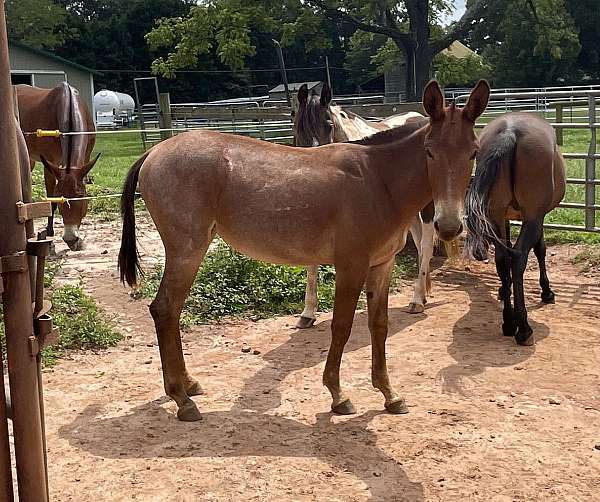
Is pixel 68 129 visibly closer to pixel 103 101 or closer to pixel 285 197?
pixel 285 197

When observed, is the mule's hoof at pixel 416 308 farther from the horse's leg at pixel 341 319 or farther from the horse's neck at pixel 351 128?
the horse's leg at pixel 341 319

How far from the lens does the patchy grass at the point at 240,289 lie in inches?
228

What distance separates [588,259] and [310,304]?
10.6 feet

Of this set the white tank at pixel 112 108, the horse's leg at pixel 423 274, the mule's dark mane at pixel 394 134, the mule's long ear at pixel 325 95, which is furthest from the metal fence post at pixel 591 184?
the white tank at pixel 112 108

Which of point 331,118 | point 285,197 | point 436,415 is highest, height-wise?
point 331,118

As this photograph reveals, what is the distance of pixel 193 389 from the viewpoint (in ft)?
13.7

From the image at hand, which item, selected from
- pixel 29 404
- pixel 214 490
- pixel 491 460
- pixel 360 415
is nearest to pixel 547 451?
pixel 491 460

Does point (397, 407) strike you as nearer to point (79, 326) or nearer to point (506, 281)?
point (506, 281)

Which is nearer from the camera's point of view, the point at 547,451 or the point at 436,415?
the point at 547,451

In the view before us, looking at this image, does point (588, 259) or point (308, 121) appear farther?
point (588, 259)

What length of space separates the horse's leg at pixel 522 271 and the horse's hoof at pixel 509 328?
110 millimetres

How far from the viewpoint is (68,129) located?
7453 mm

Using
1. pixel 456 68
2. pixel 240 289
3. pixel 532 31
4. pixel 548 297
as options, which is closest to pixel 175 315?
pixel 240 289

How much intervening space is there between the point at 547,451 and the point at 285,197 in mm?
1859
